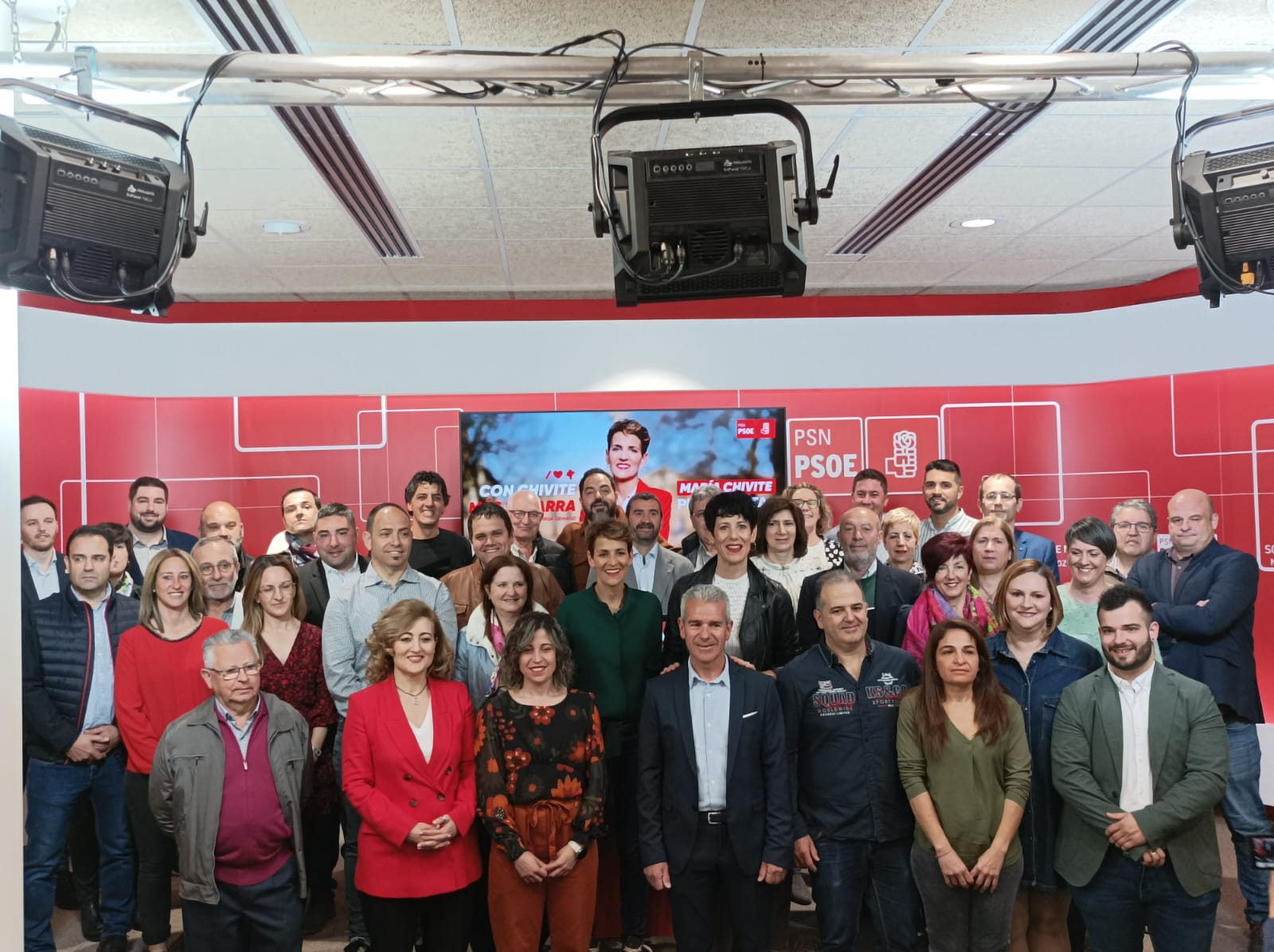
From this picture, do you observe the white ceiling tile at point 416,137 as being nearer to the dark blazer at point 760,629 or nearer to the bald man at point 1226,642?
the dark blazer at point 760,629

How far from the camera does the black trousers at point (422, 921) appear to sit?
3.38 meters

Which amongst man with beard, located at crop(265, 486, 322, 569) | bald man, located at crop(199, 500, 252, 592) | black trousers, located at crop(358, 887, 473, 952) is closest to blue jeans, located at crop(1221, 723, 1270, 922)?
black trousers, located at crop(358, 887, 473, 952)

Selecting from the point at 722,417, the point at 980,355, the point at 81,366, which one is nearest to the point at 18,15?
the point at 81,366

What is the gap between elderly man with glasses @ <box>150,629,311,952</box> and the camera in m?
3.32

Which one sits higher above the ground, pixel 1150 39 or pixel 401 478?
pixel 1150 39

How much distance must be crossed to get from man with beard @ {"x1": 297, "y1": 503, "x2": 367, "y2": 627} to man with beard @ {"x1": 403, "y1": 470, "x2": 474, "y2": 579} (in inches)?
15.1

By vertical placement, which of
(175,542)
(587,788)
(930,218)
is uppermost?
(930,218)

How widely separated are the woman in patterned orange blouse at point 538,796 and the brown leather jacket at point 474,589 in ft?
2.47

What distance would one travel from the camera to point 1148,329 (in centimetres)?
700

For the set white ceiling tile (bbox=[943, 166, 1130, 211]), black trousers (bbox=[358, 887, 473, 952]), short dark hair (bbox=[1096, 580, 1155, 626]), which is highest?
white ceiling tile (bbox=[943, 166, 1130, 211])

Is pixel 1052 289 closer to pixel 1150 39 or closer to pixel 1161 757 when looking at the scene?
pixel 1150 39

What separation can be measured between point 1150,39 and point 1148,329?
3706 mm

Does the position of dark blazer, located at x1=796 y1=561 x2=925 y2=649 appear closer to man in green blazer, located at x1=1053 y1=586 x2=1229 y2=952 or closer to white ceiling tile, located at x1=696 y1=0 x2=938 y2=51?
man in green blazer, located at x1=1053 y1=586 x2=1229 y2=952

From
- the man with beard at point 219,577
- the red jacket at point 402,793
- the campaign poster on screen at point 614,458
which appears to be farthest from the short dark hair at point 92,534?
the campaign poster on screen at point 614,458
